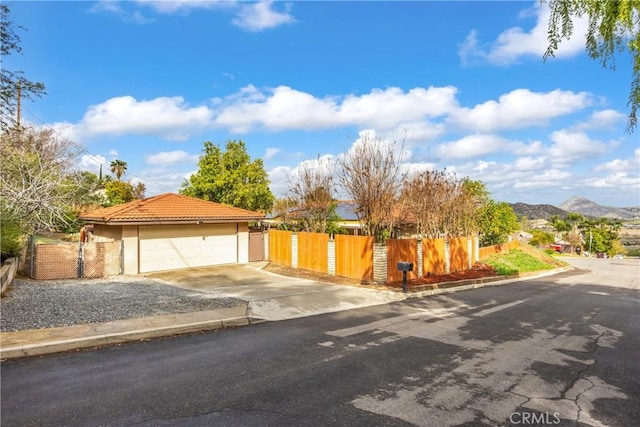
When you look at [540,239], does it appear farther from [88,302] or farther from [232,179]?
[88,302]

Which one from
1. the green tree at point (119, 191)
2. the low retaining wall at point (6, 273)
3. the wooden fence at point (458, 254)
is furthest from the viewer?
the green tree at point (119, 191)

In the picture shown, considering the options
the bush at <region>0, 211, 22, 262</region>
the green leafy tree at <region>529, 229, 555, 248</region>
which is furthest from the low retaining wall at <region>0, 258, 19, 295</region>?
the green leafy tree at <region>529, 229, 555, 248</region>

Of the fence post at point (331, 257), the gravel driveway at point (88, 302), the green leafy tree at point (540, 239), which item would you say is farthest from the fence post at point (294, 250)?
the green leafy tree at point (540, 239)

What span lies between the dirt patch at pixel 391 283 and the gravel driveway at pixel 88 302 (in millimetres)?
5621

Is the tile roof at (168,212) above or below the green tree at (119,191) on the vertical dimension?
below

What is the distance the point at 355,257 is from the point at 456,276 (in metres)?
6.17

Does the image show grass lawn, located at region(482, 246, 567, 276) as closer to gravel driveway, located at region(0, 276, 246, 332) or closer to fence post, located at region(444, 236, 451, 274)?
fence post, located at region(444, 236, 451, 274)

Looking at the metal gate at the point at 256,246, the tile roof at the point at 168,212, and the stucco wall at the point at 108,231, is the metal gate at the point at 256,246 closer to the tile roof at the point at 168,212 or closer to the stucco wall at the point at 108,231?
the tile roof at the point at 168,212

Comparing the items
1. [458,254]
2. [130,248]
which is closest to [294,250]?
[130,248]

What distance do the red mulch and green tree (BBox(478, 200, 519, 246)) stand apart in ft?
20.8

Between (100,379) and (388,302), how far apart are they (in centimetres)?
922

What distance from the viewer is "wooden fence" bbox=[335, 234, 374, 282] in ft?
54.0

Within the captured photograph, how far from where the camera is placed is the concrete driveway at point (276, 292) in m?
11.3

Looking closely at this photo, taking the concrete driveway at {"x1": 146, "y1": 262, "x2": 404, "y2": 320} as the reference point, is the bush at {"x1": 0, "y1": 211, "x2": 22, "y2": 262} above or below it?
above
